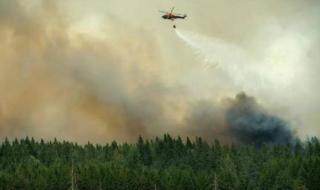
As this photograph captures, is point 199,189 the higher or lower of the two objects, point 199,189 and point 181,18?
the lower

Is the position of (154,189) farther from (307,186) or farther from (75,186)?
(307,186)

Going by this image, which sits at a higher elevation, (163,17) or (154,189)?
(163,17)

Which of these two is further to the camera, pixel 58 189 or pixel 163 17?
pixel 58 189

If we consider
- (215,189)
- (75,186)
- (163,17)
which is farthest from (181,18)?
(75,186)

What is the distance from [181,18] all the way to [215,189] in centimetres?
5888

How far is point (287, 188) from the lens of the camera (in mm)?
199875

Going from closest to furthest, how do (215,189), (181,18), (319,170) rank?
1. (181,18)
2. (215,189)
3. (319,170)

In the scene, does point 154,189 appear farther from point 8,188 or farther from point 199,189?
point 8,188

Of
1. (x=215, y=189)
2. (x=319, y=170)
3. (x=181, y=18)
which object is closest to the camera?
(x=181, y=18)

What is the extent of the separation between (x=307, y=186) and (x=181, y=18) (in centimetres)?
7347

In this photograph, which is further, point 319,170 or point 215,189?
point 319,170

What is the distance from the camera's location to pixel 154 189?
200m

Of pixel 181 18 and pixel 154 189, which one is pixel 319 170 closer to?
pixel 154 189

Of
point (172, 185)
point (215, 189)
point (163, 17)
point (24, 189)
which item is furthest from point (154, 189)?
point (163, 17)
